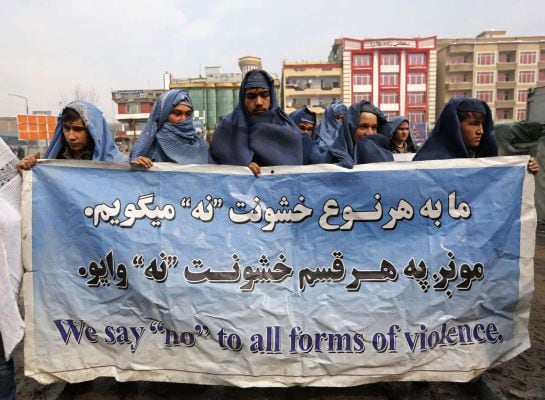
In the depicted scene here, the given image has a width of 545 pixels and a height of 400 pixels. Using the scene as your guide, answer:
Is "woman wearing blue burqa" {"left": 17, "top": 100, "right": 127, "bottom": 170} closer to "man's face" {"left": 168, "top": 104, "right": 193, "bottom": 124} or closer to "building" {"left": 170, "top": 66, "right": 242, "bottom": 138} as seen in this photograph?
"man's face" {"left": 168, "top": 104, "right": 193, "bottom": 124}

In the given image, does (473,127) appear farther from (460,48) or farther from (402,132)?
(460,48)

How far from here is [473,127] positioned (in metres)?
2.52

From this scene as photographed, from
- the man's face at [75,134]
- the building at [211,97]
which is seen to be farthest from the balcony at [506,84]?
the man's face at [75,134]

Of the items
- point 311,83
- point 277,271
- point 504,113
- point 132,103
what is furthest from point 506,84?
point 277,271

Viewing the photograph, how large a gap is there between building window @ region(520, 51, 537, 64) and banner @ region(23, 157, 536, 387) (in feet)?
179

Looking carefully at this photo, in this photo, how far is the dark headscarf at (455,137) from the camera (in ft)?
8.19

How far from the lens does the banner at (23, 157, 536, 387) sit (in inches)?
87.2

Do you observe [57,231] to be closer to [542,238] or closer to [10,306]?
[10,306]

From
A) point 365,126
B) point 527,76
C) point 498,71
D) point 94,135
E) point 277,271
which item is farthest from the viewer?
point 498,71

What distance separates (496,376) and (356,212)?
1.52m

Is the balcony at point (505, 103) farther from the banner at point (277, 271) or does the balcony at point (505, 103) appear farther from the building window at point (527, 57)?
the banner at point (277, 271)

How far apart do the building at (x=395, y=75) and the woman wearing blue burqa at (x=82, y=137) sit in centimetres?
4633

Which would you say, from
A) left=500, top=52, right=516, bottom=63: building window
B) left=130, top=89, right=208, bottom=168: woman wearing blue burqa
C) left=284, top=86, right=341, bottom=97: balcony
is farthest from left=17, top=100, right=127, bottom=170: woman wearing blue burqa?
left=500, top=52, right=516, bottom=63: building window

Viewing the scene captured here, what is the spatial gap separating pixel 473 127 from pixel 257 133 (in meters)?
1.36
